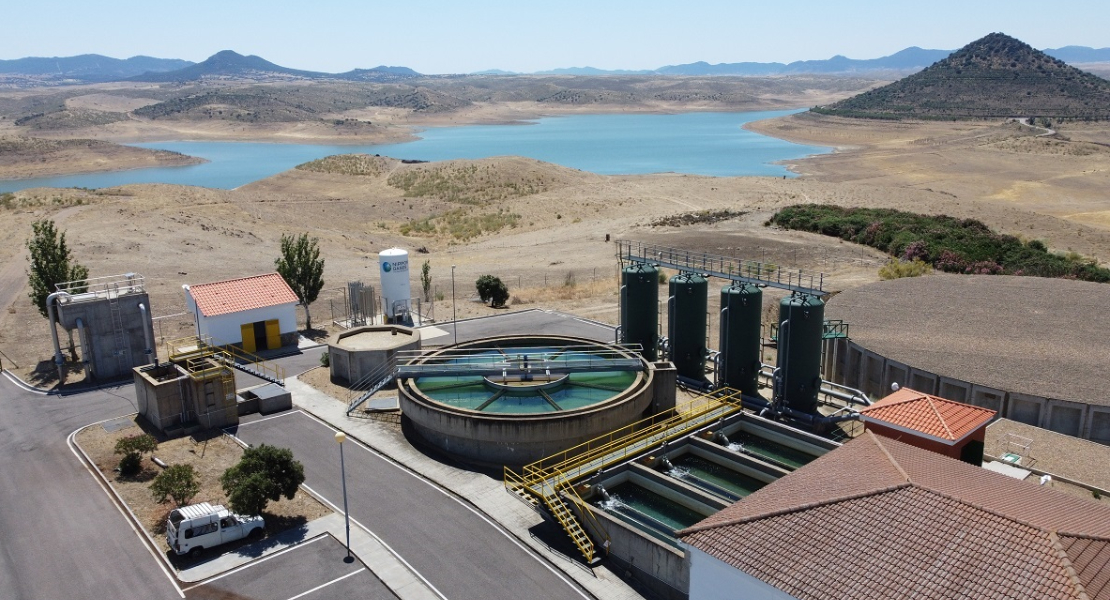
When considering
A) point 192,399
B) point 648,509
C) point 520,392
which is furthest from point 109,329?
point 648,509

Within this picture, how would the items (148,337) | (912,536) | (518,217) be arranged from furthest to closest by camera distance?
(518,217)
(148,337)
(912,536)

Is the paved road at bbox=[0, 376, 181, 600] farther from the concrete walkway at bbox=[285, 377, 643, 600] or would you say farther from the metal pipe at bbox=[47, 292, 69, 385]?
the concrete walkway at bbox=[285, 377, 643, 600]

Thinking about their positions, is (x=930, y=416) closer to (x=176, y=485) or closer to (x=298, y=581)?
(x=298, y=581)

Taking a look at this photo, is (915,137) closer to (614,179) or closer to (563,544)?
(614,179)

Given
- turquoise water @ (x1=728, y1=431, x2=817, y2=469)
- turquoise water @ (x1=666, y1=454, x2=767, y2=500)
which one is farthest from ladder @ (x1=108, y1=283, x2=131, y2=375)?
turquoise water @ (x1=728, y1=431, x2=817, y2=469)

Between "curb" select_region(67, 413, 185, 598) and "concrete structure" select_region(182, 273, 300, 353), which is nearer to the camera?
"curb" select_region(67, 413, 185, 598)

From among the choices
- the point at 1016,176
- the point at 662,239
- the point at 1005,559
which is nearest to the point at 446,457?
the point at 1005,559

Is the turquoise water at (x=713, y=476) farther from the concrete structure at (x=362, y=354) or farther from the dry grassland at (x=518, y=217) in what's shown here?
the dry grassland at (x=518, y=217)
